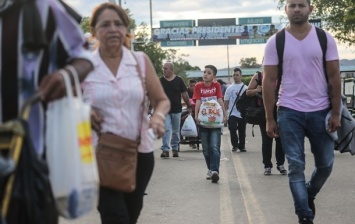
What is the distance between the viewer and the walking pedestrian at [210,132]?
1058 centimetres

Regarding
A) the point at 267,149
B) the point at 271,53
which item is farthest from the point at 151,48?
the point at 271,53

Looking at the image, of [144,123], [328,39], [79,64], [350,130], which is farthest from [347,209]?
[79,64]

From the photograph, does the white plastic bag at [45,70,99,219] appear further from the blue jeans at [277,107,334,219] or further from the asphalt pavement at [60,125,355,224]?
the asphalt pavement at [60,125,355,224]

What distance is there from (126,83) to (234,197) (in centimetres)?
469

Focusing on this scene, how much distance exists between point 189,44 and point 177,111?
69592 millimetres

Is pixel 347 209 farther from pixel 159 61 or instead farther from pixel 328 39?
pixel 159 61

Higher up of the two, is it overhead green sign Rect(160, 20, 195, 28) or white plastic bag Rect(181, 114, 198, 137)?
overhead green sign Rect(160, 20, 195, 28)

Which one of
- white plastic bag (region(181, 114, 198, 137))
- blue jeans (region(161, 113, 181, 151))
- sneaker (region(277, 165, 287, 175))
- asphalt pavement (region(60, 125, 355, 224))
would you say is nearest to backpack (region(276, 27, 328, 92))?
asphalt pavement (region(60, 125, 355, 224))

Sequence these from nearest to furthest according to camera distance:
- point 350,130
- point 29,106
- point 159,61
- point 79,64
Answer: point 29,106 < point 79,64 < point 350,130 < point 159,61

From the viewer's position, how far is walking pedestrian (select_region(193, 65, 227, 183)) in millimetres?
10578

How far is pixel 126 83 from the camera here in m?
4.66

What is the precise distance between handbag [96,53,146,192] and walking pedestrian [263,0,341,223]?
2.18m

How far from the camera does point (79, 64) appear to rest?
3293 mm

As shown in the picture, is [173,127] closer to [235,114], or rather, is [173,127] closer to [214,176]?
[235,114]
